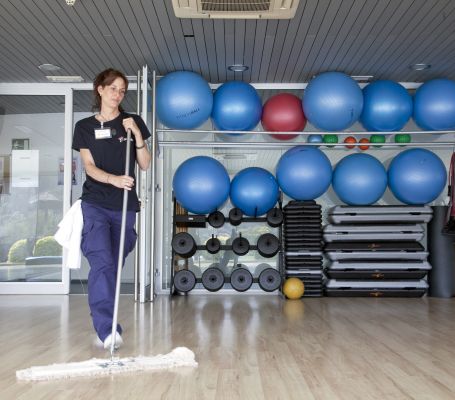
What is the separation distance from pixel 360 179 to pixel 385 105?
737 millimetres

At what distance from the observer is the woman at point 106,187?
8.82ft

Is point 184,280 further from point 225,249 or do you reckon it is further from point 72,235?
point 72,235

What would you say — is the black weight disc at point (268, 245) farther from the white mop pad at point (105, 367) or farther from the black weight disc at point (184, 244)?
the white mop pad at point (105, 367)

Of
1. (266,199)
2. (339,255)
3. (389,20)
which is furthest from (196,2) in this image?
(339,255)

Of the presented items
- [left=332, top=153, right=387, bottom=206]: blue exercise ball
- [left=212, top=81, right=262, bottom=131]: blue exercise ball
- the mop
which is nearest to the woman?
the mop

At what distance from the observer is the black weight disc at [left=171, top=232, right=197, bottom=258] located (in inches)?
214

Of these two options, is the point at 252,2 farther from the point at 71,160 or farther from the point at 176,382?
the point at 71,160

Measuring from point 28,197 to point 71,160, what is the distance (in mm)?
629

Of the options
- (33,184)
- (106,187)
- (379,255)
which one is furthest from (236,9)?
Answer: (33,184)

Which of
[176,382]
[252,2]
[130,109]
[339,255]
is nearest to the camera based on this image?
[176,382]

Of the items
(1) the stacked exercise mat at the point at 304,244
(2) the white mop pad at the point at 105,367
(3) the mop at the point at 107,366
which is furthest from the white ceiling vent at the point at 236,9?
(2) the white mop pad at the point at 105,367

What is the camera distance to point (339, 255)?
18.1 ft

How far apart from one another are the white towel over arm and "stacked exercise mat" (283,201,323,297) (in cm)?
306

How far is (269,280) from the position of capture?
542 cm
